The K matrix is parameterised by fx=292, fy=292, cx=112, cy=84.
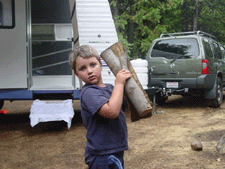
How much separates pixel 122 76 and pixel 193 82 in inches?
252

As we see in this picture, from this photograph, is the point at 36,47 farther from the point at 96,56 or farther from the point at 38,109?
the point at 96,56

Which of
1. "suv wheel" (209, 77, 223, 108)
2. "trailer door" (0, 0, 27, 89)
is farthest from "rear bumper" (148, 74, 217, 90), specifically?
"trailer door" (0, 0, 27, 89)

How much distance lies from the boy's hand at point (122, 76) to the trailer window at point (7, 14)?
469cm

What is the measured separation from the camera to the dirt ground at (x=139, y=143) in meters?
4.04

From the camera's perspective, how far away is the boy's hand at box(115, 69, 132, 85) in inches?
74.0

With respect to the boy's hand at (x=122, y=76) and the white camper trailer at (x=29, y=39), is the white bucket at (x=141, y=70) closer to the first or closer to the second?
the white camper trailer at (x=29, y=39)

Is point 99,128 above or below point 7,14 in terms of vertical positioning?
below

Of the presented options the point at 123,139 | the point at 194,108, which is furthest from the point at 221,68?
the point at 123,139

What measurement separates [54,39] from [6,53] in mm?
2236

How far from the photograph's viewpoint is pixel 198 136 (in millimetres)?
5316

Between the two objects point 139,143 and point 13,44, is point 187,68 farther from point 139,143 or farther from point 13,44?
point 13,44

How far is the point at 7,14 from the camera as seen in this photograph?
600 cm

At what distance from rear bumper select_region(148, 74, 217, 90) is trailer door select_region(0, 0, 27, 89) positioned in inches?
138

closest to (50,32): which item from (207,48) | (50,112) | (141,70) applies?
(141,70)
